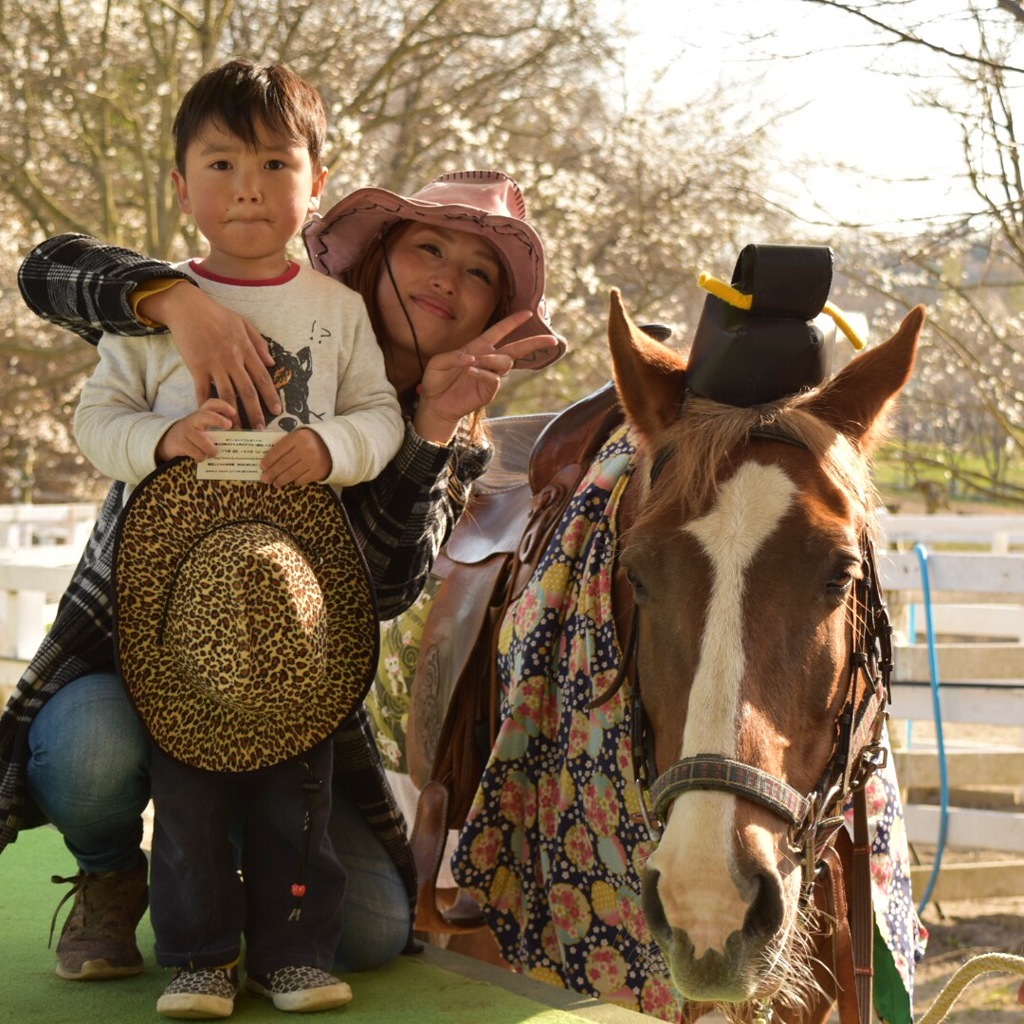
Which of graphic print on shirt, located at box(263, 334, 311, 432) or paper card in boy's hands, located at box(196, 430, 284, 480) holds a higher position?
graphic print on shirt, located at box(263, 334, 311, 432)

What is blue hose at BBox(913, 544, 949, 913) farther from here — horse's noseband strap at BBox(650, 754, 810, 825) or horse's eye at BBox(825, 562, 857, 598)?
horse's noseband strap at BBox(650, 754, 810, 825)

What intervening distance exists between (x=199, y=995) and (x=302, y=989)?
0.54 feet

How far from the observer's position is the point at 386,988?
2.15m

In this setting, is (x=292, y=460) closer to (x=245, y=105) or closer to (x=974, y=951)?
(x=245, y=105)

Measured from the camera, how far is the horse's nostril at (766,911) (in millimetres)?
1610

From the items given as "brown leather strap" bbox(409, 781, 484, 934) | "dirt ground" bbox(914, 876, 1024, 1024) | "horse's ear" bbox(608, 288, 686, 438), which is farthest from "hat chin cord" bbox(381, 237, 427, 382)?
"dirt ground" bbox(914, 876, 1024, 1024)

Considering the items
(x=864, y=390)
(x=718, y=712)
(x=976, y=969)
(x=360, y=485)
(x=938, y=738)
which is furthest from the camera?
(x=938, y=738)

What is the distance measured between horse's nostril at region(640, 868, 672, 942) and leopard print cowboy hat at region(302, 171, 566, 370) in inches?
45.3

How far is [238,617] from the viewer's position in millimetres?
1841

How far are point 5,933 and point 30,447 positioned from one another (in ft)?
62.6

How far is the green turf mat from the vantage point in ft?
6.41

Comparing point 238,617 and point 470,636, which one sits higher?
point 238,617

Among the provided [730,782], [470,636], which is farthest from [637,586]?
[470,636]

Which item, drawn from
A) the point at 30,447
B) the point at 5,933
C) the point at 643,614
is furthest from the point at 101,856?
the point at 30,447
